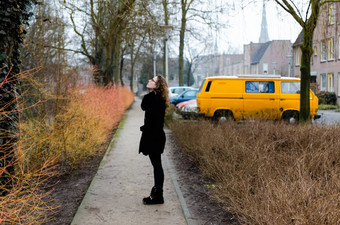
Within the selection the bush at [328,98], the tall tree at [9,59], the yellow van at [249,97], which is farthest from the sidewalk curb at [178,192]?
the bush at [328,98]

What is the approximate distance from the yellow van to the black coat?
32.3ft

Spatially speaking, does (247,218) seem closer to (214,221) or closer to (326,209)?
(214,221)

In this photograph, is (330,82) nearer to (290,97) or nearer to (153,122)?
(290,97)

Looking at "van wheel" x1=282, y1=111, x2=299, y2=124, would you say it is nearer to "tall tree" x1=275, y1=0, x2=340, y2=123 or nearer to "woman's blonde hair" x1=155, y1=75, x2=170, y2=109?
"tall tree" x1=275, y1=0, x2=340, y2=123

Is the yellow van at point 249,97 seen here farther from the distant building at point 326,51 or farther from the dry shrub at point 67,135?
the dry shrub at point 67,135

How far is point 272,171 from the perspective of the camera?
5.02 m

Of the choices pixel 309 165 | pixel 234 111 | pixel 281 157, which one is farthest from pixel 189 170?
pixel 234 111

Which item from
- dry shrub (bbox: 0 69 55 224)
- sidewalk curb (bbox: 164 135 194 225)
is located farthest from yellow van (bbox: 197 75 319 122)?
dry shrub (bbox: 0 69 55 224)

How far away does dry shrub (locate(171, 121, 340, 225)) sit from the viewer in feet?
11.5

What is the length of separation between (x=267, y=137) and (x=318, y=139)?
3.00 ft

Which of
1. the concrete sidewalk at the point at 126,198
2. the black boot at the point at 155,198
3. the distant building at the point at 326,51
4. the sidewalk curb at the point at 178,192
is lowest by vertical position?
the concrete sidewalk at the point at 126,198

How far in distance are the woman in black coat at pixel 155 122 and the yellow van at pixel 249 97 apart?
9.83 m

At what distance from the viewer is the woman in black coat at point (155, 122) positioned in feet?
17.2

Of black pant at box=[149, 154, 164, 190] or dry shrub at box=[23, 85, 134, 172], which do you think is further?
dry shrub at box=[23, 85, 134, 172]
